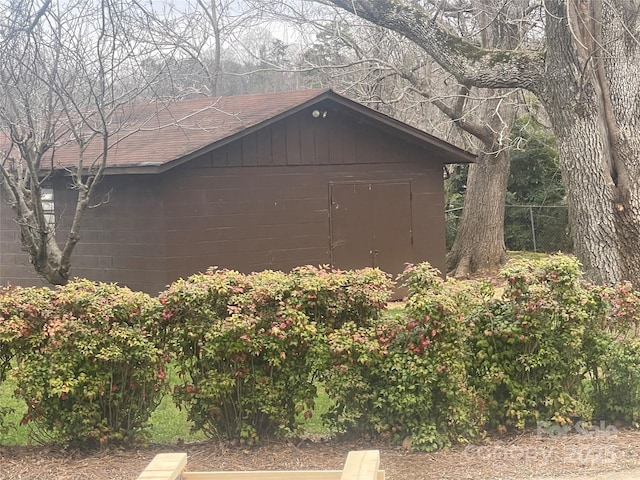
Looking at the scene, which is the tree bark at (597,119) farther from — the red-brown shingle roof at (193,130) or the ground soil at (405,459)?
the red-brown shingle roof at (193,130)

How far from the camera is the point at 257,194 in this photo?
1536 centimetres

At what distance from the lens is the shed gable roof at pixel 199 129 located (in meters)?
13.5

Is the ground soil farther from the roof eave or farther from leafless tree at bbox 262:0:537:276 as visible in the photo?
leafless tree at bbox 262:0:537:276

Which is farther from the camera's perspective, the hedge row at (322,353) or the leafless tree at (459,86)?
the leafless tree at (459,86)

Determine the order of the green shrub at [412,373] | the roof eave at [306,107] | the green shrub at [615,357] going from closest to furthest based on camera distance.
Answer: the green shrub at [412,373], the green shrub at [615,357], the roof eave at [306,107]

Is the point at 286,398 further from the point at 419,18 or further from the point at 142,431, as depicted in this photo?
the point at 419,18

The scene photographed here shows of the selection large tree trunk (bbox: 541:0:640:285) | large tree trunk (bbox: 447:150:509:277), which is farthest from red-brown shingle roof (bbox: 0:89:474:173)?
large tree trunk (bbox: 541:0:640:285)

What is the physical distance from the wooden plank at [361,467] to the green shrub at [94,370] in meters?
2.99

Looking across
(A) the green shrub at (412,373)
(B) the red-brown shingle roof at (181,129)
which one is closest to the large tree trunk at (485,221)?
(B) the red-brown shingle roof at (181,129)

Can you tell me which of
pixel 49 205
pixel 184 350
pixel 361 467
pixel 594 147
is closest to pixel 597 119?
pixel 594 147

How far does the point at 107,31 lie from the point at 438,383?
7.24m

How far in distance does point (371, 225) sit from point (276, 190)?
240 cm

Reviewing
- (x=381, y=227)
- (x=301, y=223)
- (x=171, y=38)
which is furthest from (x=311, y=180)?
(x=171, y=38)

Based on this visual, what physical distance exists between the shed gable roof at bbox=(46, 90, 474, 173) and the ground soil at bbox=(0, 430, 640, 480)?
7.40 metres
